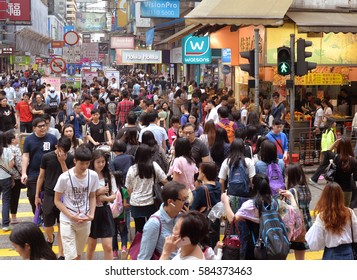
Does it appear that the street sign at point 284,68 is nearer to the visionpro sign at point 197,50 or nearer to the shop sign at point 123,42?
the visionpro sign at point 197,50

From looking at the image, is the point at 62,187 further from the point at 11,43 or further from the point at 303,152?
the point at 11,43

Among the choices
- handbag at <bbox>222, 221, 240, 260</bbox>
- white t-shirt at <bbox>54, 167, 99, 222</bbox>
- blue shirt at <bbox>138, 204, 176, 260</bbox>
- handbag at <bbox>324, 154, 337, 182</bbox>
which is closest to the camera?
blue shirt at <bbox>138, 204, 176, 260</bbox>

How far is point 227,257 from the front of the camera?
6.42 meters

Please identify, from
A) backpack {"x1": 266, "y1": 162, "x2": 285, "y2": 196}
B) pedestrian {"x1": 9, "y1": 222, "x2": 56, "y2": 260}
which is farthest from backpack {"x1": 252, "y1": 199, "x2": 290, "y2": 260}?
pedestrian {"x1": 9, "y1": 222, "x2": 56, "y2": 260}

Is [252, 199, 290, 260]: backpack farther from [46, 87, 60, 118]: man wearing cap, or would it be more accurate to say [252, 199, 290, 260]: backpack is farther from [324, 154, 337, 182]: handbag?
[46, 87, 60, 118]: man wearing cap

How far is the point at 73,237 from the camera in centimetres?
728

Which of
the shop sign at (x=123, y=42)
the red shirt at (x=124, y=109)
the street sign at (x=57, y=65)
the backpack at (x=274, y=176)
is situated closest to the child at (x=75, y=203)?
the backpack at (x=274, y=176)

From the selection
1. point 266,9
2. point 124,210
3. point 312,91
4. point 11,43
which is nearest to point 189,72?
point 312,91

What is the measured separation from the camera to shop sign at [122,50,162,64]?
37.0m

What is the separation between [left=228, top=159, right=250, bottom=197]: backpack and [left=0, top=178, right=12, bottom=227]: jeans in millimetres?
3752

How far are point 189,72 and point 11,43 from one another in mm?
27545

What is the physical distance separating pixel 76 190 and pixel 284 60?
23.9 feet

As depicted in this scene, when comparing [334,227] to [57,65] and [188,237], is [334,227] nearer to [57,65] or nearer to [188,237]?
[188,237]

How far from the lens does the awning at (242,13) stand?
16672 millimetres
